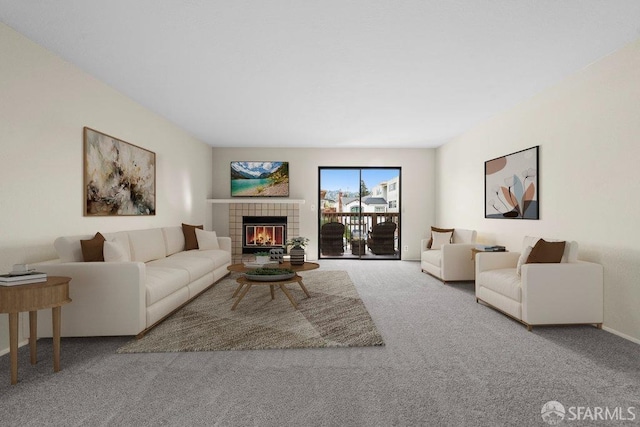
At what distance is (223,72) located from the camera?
371 cm

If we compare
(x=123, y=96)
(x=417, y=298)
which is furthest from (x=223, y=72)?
(x=417, y=298)

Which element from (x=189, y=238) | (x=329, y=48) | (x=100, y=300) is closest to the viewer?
(x=100, y=300)

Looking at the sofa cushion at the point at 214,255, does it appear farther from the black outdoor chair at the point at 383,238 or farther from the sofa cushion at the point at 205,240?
the black outdoor chair at the point at 383,238

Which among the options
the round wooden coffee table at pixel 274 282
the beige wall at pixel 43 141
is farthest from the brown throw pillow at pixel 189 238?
the round wooden coffee table at pixel 274 282

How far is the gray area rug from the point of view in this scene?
9.20 ft

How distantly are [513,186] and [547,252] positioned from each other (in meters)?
1.60

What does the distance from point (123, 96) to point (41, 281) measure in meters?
2.87

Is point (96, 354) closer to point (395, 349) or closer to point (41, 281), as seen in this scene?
point (41, 281)

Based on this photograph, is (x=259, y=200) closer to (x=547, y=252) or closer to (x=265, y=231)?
(x=265, y=231)

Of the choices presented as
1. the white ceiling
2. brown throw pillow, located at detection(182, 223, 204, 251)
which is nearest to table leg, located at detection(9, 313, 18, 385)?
the white ceiling

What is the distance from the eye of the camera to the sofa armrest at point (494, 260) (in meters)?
4.10

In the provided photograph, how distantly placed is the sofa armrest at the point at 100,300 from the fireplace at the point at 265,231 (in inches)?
192

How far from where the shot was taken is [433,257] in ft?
18.7

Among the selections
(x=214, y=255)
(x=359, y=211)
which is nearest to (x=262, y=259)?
(x=214, y=255)
